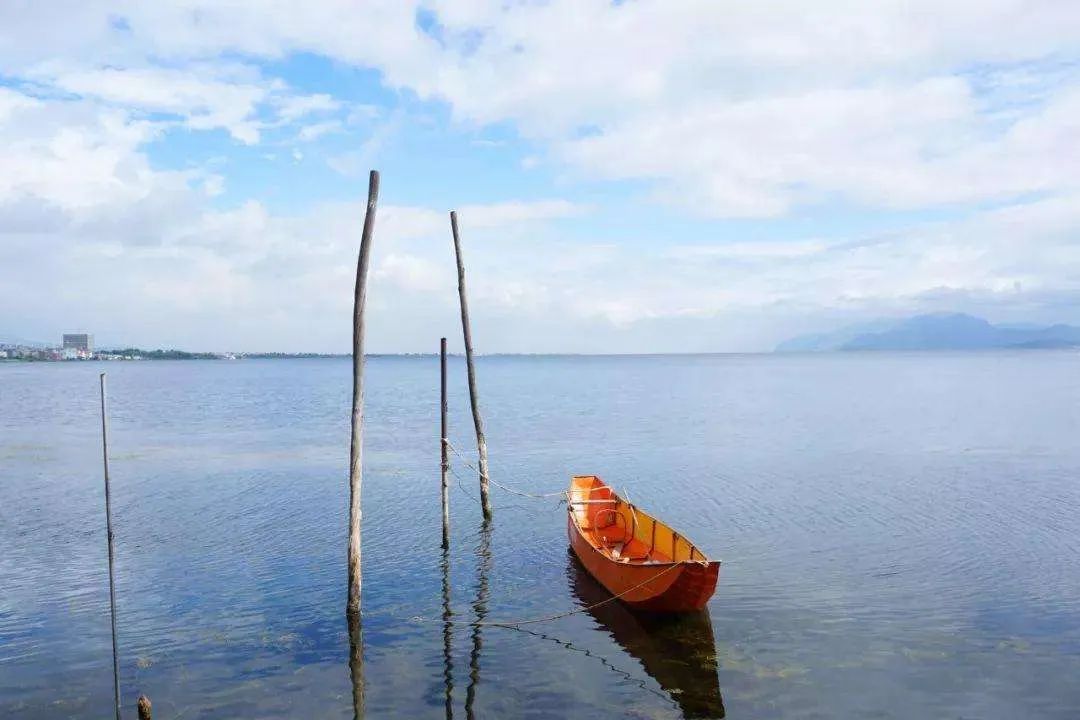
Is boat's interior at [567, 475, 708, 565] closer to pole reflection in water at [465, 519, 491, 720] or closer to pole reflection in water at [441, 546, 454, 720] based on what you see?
pole reflection in water at [465, 519, 491, 720]

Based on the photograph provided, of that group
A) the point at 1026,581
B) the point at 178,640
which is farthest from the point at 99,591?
the point at 1026,581

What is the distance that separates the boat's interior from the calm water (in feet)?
4.28

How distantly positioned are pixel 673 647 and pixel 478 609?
15.5 ft

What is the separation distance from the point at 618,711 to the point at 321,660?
5.82m

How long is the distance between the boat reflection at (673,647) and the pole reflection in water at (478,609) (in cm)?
243

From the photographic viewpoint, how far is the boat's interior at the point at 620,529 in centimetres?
1938

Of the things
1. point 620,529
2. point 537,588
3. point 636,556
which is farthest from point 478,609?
point 620,529

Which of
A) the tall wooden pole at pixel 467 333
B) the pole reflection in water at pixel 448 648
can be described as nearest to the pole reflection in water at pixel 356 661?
the pole reflection in water at pixel 448 648

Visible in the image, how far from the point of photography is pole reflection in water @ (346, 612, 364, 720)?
13375mm

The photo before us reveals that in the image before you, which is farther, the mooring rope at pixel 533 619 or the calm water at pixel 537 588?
the mooring rope at pixel 533 619

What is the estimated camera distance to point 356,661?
593 inches

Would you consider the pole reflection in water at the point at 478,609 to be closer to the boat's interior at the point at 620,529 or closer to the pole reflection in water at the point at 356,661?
the pole reflection in water at the point at 356,661

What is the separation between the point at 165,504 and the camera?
97.2 ft

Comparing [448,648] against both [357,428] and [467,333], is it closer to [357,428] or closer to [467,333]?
[357,428]
